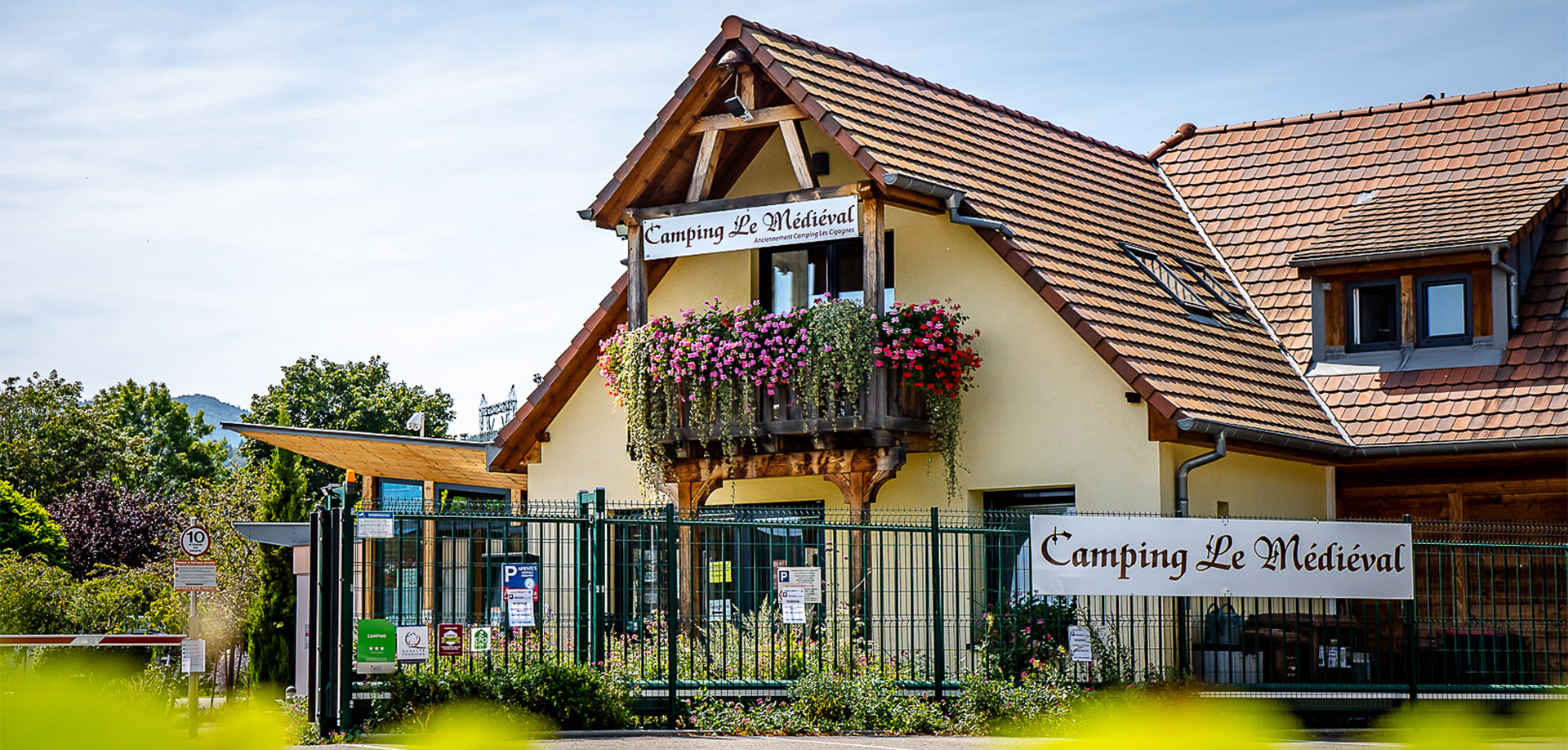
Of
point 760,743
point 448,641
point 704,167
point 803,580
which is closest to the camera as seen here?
point 760,743

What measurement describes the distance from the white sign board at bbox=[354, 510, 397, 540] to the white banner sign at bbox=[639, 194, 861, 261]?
20.4 feet

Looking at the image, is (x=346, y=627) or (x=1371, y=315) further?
(x=1371, y=315)

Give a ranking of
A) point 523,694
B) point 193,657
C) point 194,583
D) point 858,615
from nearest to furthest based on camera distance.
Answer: point 523,694
point 193,657
point 194,583
point 858,615

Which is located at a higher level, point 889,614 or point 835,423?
point 835,423

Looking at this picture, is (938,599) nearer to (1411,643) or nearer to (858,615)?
(858,615)

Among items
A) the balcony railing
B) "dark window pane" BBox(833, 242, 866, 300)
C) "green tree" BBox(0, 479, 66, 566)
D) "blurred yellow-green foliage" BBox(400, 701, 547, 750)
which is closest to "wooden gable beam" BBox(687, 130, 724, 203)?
"dark window pane" BBox(833, 242, 866, 300)

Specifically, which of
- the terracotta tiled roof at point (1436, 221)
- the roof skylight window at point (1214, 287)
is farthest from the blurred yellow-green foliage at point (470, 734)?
the roof skylight window at point (1214, 287)

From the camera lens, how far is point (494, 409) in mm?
52688

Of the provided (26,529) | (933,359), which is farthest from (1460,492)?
(26,529)

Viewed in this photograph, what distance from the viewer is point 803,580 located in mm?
13148

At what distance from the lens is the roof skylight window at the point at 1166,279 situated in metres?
18.7

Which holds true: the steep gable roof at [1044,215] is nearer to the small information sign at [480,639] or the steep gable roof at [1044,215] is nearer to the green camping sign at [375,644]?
the small information sign at [480,639]

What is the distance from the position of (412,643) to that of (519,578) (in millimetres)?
845

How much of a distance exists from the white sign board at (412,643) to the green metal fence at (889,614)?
6.1 inches
